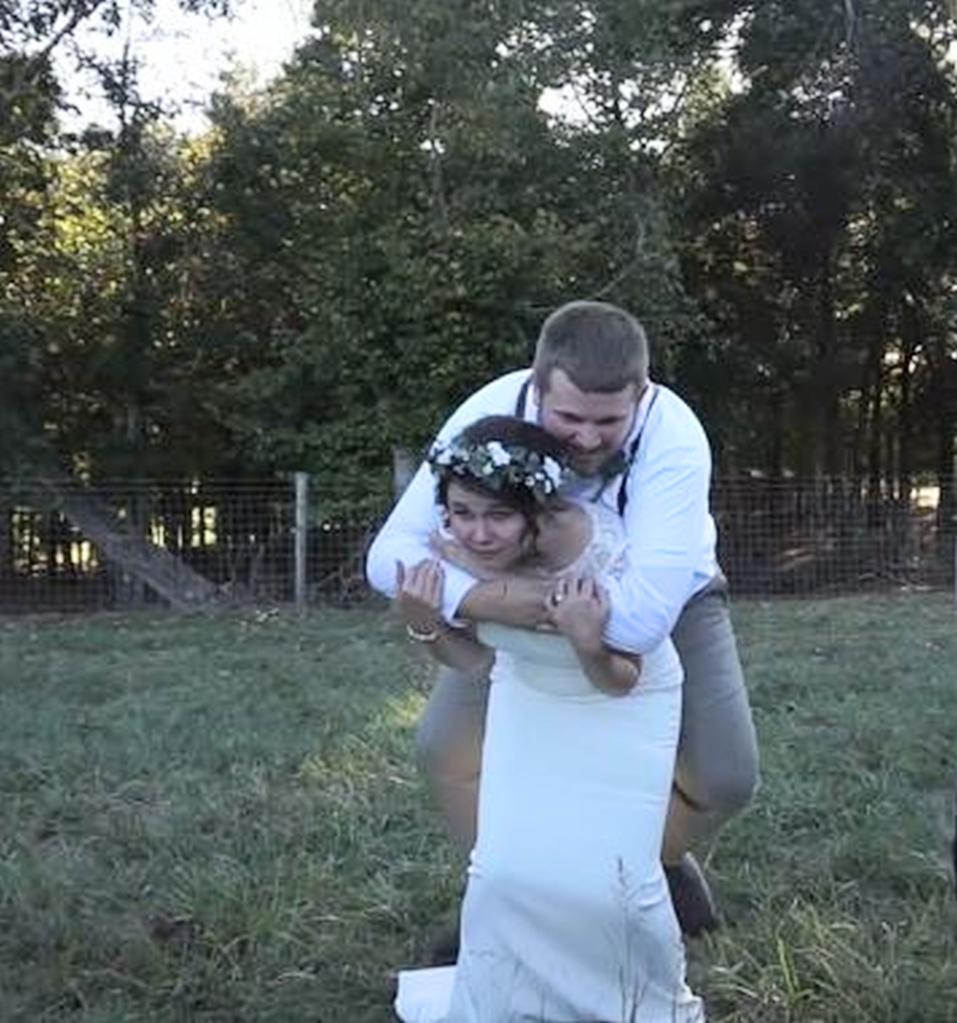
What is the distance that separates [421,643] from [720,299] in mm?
18170

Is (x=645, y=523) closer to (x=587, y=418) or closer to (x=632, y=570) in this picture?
(x=632, y=570)

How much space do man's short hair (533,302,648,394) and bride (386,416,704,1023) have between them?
145 mm

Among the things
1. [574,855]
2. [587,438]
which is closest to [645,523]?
[587,438]

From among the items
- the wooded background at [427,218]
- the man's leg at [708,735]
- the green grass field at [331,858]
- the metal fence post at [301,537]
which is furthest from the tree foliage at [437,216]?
the man's leg at [708,735]

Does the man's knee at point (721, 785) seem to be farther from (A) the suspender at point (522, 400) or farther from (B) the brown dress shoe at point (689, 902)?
(A) the suspender at point (522, 400)

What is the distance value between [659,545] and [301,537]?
38.2 ft

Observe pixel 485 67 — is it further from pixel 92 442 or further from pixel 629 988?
pixel 629 988

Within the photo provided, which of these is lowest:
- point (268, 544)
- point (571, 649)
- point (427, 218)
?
point (268, 544)

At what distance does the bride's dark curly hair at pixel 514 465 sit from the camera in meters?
3.14

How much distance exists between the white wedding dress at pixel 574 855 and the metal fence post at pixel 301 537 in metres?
11.1

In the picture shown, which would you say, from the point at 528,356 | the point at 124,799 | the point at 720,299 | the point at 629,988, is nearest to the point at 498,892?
the point at 629,988

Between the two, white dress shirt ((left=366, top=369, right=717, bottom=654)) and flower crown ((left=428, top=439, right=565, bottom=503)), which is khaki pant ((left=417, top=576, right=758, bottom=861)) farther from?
flower crown ((left=428, top=439, right=565, bottom=503))

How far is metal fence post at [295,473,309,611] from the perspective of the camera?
1457 centimetres

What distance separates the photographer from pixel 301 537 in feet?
48.4
